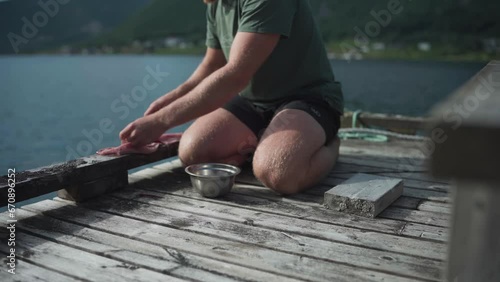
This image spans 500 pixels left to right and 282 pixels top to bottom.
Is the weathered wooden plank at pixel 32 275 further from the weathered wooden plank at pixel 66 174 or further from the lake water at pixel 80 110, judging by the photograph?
the lake water at pixel 80 110

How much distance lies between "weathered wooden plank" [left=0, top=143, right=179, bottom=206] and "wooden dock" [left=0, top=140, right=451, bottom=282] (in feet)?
0.52

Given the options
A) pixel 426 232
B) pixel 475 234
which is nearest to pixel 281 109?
pixel 426 232

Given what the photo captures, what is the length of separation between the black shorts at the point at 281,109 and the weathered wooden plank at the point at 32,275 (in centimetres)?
196

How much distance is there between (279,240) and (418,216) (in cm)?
91

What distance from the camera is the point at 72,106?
28922 mm

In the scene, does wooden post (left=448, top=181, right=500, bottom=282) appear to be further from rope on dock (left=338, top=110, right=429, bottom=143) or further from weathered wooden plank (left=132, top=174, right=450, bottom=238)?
rope on dock (left=338, top=110, right=429, bottom=143)

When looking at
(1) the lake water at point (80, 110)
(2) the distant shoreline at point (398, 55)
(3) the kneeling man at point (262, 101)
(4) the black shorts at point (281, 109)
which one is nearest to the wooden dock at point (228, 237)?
(3) the kneeling man at point (262, 101)

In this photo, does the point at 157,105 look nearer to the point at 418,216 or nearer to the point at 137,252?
the point at 137,252

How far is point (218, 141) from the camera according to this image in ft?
12.1

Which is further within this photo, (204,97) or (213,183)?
(204,97)

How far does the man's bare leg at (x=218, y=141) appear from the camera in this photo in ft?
12.0

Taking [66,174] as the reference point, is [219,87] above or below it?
above

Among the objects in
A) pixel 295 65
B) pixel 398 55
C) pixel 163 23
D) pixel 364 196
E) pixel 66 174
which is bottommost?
pixel 364 196

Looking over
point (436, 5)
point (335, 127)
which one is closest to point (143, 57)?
point (436, 5)
